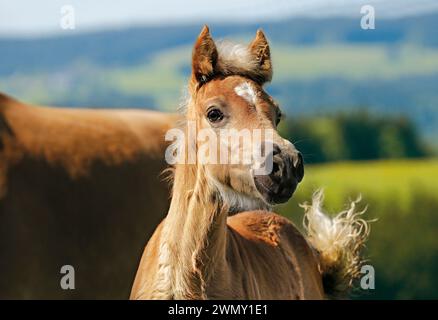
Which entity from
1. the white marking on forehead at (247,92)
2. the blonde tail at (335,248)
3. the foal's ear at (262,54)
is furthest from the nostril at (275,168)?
the blonde tail at (335,248)

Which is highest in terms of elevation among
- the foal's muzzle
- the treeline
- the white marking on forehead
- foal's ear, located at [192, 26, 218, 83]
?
the treeline

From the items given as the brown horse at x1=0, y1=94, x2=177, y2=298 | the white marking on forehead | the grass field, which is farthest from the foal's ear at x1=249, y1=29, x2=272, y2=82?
the grass field

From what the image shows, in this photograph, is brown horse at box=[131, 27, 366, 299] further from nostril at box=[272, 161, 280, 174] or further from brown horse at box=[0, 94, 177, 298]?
brown horse at box=[0, 94, 177, 298]

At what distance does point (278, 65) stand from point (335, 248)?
56.8m

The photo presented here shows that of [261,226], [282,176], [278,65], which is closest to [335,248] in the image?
[261,226]

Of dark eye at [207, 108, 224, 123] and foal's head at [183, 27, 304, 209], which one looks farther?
dark eye at [207, 108, 224, 123]

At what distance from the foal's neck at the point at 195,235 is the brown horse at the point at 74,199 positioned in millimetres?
2321

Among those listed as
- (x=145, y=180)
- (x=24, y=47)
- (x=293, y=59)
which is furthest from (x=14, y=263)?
(x=24, y=47)

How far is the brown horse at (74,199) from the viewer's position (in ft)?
22.1

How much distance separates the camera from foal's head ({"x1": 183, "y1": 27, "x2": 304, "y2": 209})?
4312 millimetres

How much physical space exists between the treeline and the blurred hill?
2651 centimetres

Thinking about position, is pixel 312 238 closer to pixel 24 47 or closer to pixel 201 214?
pixel 201 214

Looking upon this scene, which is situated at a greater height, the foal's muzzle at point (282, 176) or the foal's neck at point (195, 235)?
the foal's muzzle at point (282, 176)

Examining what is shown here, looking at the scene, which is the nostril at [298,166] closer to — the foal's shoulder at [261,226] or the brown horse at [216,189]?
the brown horse at [216,189]
